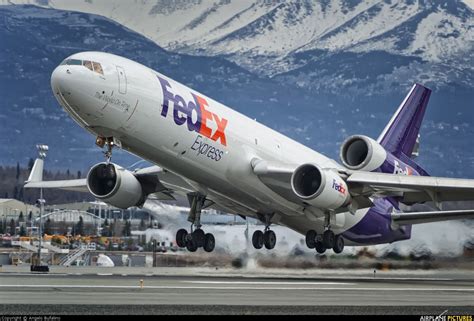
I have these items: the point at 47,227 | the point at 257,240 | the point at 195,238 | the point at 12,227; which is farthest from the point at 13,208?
the point at 257,240

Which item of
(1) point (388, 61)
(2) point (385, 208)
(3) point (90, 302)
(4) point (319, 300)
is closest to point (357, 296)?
(4) point (319, 300)

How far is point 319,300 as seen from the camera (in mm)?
23672

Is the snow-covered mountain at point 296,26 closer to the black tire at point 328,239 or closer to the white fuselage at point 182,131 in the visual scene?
the white fuselage at point 182,131

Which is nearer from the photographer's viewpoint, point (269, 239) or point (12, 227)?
point (269, 239)

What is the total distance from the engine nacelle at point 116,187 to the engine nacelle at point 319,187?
6.19 metres

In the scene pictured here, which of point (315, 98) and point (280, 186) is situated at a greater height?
point (315, 98)

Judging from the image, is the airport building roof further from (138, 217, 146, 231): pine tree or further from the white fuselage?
the white fuselage

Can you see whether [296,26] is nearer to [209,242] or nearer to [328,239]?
[328,239]

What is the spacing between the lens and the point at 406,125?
128 feet

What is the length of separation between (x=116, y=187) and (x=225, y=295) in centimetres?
1054

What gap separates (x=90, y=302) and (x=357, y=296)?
25.1 feet

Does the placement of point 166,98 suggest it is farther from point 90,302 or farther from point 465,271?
point 465,271

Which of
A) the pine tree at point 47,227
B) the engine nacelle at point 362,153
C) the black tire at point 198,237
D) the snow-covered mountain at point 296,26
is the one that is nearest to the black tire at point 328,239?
the engine nacelle at point 362,153

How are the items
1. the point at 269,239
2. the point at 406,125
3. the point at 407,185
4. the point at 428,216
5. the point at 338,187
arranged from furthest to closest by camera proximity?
1. the point at 406,125
2. the point at 428,216
3. the point at 269,239
4. the point at 407,185
5. the point at 338,187
